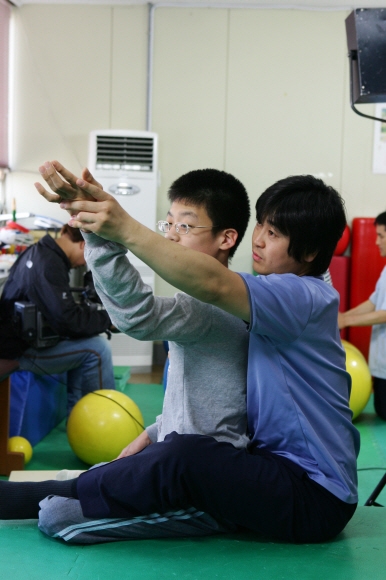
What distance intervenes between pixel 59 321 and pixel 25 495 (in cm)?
183

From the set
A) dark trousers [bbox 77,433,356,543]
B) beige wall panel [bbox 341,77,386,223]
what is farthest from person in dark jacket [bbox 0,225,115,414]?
beige wall panel [bbox 341,77,386,223]

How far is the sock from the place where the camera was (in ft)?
5.46

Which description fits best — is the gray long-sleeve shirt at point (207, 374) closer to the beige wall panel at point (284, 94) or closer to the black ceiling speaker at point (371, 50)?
the black ceiling speaker at point (371, 50)

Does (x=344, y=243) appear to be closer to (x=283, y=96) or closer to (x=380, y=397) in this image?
(x=283, y=96)

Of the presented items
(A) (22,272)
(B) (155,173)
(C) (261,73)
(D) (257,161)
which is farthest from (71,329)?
(C) (261,73)

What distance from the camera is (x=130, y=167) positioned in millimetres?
5160

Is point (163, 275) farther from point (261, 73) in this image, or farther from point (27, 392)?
point (261, 73)

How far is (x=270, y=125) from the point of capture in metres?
5.54

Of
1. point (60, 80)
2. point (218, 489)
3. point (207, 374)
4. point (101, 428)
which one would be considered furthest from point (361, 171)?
point (218, 489)

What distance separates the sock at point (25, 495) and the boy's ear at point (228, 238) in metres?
0.67

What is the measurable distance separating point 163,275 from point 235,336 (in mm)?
361

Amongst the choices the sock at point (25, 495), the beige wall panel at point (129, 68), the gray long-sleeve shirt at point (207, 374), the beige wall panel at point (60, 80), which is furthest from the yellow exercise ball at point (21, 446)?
the beige wall panel at point (129, 68)

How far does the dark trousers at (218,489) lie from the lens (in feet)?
4.91

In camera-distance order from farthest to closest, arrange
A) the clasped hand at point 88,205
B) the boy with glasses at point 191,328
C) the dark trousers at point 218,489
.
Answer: the dark trousers at point 218,489 → the boy with glasses at point 191,328 → the clasped hand at point 88,205
